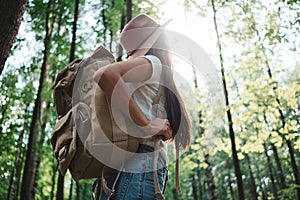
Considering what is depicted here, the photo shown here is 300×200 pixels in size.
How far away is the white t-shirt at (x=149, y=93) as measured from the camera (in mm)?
1914

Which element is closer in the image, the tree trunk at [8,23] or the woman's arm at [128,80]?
the woman's arm at [128,80]

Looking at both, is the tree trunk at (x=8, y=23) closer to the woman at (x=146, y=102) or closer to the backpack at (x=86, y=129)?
the backpack at (x=86, y=129)

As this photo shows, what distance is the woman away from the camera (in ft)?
5.83

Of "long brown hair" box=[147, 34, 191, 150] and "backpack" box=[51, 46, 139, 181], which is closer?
"backpack" box=[51, 46, 139, 181]

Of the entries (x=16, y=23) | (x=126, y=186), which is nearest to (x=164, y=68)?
(x=126, y=186)

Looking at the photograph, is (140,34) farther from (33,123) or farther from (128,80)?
(33,123)

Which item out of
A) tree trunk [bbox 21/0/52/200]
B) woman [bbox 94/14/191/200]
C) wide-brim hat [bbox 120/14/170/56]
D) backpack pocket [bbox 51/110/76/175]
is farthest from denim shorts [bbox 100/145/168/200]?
tree trunk [bbox 21/0/52/200]

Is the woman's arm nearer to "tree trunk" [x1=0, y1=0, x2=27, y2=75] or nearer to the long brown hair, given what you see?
the long brown hair

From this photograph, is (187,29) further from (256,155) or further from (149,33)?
(256,155)

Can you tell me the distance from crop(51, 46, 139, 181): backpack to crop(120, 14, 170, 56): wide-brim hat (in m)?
0.20

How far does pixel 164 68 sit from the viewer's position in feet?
6.84

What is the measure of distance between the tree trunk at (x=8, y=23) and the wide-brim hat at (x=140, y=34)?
0.74 m

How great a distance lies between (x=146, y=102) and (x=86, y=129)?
1.24ft

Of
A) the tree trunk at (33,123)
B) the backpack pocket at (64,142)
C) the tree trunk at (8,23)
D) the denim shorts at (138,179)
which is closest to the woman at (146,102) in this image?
the denim shorts at (138,179)
